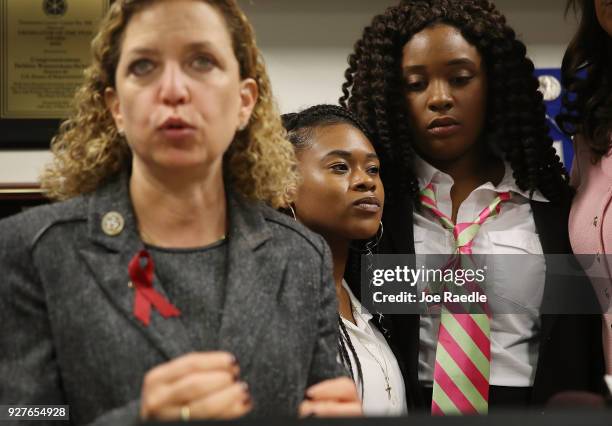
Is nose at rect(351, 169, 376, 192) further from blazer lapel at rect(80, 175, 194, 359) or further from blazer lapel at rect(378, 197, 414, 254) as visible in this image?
blazer lapel at rect(80, 175, 194, 359)

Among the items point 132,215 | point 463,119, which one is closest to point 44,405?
point 132,215

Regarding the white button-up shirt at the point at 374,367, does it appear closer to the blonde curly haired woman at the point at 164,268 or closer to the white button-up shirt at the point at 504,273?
the white button-up shirt at the point at 504,273

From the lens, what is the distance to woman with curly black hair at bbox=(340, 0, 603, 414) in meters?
1.71

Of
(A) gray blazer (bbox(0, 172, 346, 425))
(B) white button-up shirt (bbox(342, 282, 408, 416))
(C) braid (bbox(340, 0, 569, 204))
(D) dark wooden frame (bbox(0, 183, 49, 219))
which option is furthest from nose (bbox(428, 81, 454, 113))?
(D) dark wooden frame (bbox(0, 183, 49, 219))

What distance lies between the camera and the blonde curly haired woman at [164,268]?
1.02 metres

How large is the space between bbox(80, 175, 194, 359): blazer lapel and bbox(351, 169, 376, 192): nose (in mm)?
665

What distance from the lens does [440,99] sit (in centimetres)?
181

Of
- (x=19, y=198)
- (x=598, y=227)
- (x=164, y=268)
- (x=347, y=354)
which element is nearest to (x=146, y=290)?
(x=164, y=268)

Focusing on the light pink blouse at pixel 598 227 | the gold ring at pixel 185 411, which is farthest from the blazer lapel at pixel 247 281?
the light pink blouse at pixel 598 227

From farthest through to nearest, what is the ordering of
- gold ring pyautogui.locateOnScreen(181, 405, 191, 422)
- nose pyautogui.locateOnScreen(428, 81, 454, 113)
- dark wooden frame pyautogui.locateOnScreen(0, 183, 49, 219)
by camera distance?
1. dark wooden frame pyautogui.locateOnScreen(0, 183, 49, 219)
2. nose pyautogui.locateOnScreen(428, 81, 454, 113)
3. gold ring pyautogui.locateOnScreen(181, 405, 191, 422)

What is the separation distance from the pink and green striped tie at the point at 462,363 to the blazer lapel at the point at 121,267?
83 centimetres

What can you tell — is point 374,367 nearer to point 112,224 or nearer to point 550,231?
point 550,231

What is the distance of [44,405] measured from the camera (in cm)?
102

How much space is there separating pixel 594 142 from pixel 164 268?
46.9 inches
